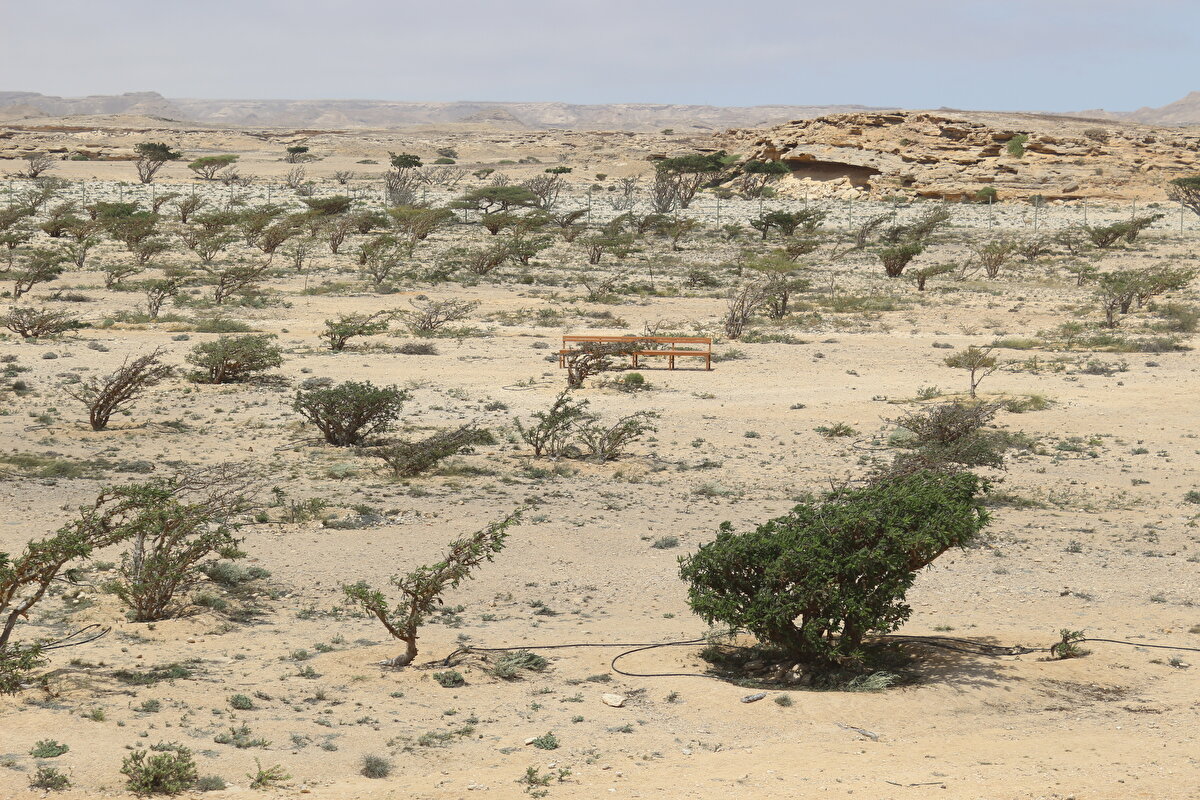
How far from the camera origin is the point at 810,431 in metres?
16.0

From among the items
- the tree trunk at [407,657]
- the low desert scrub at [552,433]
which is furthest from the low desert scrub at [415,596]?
the low desert scrub at [552,433]

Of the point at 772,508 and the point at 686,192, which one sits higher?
the point at 686,192

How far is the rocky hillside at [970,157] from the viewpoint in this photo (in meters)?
58.0

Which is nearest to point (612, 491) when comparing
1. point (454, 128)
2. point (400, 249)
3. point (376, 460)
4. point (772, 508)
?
point (772, 508)

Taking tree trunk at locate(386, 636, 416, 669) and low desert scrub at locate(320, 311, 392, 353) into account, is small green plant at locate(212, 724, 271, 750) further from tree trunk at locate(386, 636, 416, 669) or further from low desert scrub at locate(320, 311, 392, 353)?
low desert scrub at locate(320, 311, 392, 353)

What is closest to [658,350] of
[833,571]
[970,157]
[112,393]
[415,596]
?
[112,393]

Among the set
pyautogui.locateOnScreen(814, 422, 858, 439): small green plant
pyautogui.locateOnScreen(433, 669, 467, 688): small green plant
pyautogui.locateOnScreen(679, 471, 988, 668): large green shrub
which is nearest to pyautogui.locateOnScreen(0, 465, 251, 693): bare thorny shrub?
pyautogui.locateOnScreen(433, 669, 467, 688): small green plant

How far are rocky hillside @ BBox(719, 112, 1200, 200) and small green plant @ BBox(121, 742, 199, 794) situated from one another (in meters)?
56.6

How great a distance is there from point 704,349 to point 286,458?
35.2 feet

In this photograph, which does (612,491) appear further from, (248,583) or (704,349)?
(704,349)

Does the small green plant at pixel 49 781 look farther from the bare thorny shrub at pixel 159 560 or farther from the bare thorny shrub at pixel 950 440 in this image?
the bare thorny shrub at pixel 950 440

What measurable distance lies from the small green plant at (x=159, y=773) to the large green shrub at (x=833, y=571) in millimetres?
3574

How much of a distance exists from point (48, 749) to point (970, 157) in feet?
202

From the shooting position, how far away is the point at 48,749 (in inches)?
238
